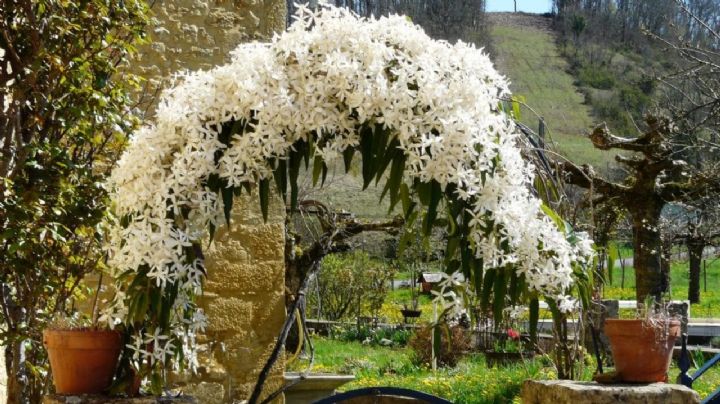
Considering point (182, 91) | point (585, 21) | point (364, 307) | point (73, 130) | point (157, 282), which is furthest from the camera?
point (585, 21)

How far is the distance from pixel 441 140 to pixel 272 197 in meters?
2.88

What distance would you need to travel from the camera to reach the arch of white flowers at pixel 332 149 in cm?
240

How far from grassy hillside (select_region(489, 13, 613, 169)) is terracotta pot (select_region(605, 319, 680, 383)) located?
37602 millimetres

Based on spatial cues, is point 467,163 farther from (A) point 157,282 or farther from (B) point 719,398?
(B) point 719,398

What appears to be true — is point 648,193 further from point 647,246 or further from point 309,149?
point 309,149

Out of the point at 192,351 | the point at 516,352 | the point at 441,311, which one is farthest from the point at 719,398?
the point at 516,352

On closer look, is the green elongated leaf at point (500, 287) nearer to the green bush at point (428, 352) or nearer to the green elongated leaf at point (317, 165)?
the green elongated leaf at point (317, 165)

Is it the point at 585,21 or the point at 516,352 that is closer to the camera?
the point at 516,352

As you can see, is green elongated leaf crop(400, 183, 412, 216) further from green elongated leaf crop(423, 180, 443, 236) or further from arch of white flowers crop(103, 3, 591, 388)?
green elongated leaf crop(423, 180, 443, 236)

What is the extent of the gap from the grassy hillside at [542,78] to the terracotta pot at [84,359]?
1512 inches

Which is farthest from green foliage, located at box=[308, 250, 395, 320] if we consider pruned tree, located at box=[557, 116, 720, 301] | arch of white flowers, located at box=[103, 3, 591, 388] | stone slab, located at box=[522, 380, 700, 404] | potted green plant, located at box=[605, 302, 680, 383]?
arch of white flowers, located at box=[103, 3, 591, 388]

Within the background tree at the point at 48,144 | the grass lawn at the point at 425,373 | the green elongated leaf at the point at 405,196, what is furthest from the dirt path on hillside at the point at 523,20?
the green elongated leaf at the point at 405,196

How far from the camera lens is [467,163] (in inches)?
95.3

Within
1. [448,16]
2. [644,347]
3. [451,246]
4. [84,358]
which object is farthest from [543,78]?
[84,358]
